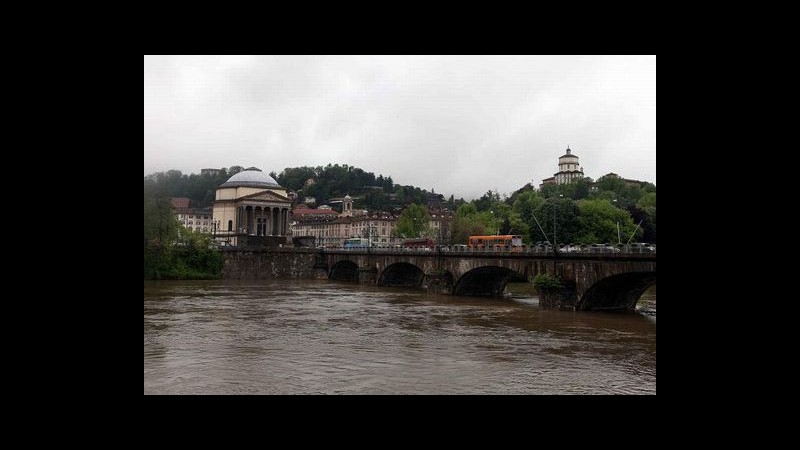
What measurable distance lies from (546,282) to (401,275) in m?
28.6

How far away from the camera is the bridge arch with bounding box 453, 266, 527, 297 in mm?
46875

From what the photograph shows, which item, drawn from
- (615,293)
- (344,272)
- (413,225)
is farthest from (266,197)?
(615,293)

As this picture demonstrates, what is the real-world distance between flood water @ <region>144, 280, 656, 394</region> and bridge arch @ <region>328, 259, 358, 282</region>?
36.6 metres

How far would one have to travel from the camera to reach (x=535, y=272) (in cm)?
3750

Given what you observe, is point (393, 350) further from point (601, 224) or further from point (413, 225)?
point (413, 225)

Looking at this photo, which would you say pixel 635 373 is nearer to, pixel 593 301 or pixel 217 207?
pixel 593 301

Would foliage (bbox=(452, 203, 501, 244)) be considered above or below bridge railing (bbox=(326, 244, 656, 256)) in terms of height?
above

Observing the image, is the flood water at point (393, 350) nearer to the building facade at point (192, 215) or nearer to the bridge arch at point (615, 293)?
the bridge arch at point (615, 293)

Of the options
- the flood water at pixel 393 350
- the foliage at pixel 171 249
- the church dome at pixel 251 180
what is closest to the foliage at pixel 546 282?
the flood water at pixel 393 350

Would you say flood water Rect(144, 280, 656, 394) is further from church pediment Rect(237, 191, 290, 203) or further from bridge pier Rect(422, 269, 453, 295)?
church pediment Rect(237, 191, 290, 203)

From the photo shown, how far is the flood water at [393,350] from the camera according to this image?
53.9 feet

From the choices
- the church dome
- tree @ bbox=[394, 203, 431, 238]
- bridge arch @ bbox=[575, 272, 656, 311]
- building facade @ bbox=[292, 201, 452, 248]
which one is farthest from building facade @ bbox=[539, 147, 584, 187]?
bridge arch @ bbox=[575, 272, 656, 311]
